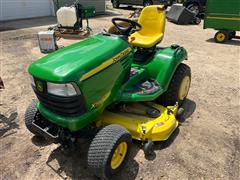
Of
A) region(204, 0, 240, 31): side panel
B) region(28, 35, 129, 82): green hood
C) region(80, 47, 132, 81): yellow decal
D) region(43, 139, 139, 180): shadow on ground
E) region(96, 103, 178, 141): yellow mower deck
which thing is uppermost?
region(28, 35, 129, 82): green hood

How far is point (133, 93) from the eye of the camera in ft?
11.6

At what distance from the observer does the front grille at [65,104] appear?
2748mm

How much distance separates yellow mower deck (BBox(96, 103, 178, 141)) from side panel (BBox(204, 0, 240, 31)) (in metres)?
6.07

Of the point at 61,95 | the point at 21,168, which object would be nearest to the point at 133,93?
the point at 61,95

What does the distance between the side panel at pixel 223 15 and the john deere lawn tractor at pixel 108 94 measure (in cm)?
512

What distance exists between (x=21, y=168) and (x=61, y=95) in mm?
1177

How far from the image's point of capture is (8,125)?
411 cm

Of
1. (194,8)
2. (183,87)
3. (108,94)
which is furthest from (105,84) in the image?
(194,8)

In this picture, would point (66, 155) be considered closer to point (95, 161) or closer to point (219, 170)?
point (95, 161)

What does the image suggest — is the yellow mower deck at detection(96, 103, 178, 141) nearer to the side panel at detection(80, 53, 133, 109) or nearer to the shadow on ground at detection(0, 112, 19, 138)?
the side panel at detection(80, 53, 133, 109)

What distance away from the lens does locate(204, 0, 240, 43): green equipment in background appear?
8.42 metres

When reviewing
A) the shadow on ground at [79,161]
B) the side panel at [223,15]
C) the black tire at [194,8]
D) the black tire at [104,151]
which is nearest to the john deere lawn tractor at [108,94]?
the black tire at [104,151]

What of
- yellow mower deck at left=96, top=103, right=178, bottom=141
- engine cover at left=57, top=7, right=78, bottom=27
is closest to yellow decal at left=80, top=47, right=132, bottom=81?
yellow mower deck at left=96, top=103, right=178, bottom=141

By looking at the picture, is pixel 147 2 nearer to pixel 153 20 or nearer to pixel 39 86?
pixel 153 20
